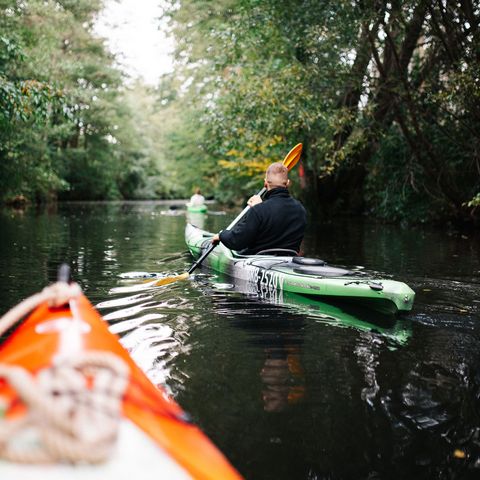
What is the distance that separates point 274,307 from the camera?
5273 mm

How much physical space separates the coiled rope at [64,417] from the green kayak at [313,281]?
12.1 ft

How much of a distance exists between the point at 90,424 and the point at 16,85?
8425 mm

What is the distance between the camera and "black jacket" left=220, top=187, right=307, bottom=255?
237 inches

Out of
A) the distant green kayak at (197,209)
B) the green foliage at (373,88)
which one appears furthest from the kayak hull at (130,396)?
the distant green kayak at (197,209)

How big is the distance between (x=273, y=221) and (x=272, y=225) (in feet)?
0.17

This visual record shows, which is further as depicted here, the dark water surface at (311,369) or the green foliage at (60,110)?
the green foliage at (60,110)

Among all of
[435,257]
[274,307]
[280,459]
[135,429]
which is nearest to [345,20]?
[435,257]

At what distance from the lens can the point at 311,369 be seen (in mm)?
3529

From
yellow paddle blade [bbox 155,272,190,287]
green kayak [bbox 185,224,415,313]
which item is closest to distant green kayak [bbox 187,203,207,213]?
green kayak [bbox 185,224,415,313]

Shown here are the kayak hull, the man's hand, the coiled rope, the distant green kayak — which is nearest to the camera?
the coiled rope

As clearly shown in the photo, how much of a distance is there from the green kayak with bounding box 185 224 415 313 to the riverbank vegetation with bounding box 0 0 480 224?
167 inches

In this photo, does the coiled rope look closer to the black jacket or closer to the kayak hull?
the kayak hull

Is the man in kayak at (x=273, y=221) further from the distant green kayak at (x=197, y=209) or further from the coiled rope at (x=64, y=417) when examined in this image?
the distant green kayak at (x=197, y=209)

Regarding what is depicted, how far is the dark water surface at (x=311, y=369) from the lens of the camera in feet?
7.98
